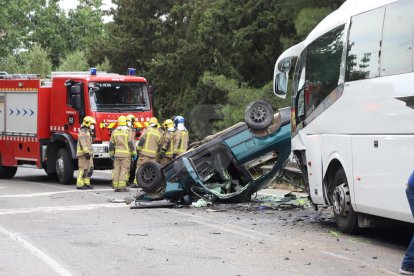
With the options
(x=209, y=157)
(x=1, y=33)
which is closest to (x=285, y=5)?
(x=209, y=157)

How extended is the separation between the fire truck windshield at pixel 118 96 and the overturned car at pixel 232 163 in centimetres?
523

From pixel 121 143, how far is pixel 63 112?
2611mm

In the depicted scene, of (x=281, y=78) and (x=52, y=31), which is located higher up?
(x=52, y=31)

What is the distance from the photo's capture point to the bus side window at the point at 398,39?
7.91 m

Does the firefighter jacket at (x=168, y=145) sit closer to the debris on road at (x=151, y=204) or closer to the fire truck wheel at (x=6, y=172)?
the debris on road at (x=151, y=204)

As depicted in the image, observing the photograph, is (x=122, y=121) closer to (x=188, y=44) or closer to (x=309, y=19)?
(x=309, y=19)

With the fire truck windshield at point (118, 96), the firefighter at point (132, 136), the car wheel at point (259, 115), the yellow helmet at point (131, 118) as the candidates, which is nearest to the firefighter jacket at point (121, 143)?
the firefighter at point (132, 136)

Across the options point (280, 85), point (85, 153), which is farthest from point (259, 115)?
point (85, 153)

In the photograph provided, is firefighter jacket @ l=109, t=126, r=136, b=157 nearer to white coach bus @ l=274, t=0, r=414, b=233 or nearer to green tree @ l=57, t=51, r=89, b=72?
white coach bus @ l=274, t=0, r=414, b=233

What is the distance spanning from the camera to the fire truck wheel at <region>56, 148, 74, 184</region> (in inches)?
707

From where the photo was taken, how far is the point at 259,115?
41.3 ft

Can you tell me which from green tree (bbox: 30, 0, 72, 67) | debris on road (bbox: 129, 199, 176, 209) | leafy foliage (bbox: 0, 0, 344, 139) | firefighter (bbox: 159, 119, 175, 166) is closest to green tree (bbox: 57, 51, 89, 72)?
leafy foliage (bbox: 0, 0, 344, 139)

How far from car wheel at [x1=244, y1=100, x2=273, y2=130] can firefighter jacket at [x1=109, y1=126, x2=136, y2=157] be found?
4.59 meters

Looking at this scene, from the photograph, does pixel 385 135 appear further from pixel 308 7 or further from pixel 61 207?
pixel 308 7
